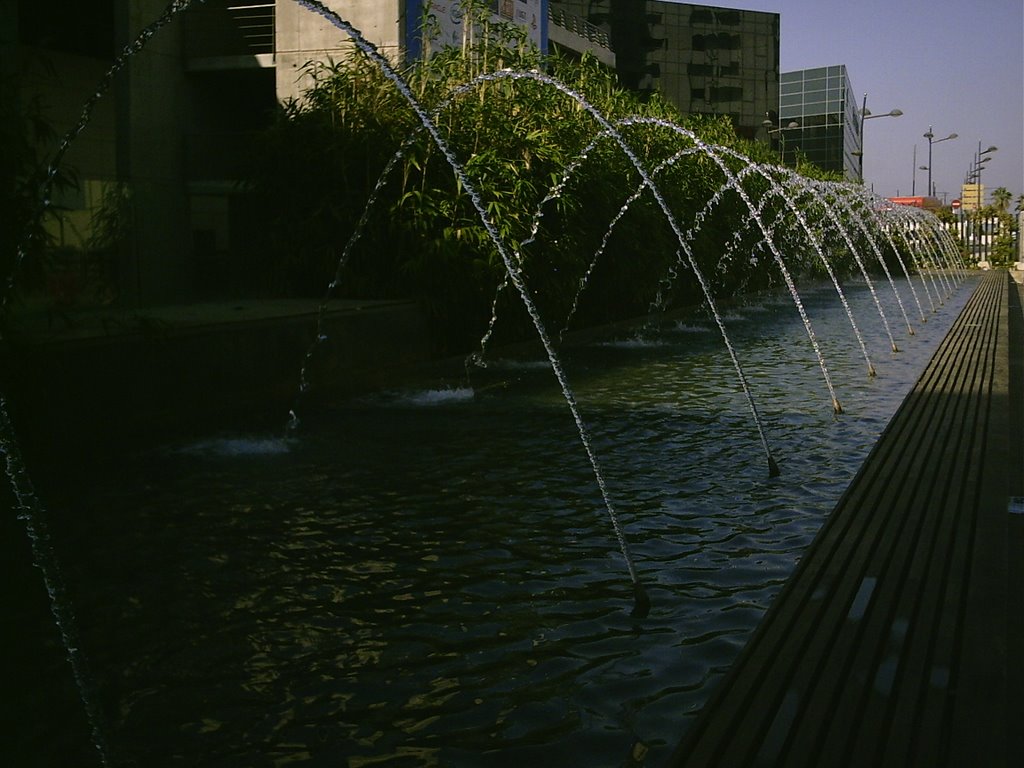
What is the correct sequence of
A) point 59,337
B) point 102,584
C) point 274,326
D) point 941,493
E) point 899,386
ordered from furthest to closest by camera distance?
point 899,386
point 274,326
point 59,337
point 941,493
point 102,584

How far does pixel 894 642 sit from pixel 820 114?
386ft

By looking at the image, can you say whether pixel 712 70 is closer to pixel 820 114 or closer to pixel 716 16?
pixel 716 16

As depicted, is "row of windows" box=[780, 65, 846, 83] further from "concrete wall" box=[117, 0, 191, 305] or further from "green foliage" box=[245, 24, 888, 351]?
"green foliage" box=[245, 24, 888, 351]

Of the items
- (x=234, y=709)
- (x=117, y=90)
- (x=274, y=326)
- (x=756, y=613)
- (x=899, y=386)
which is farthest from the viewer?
(x=117, y=90)

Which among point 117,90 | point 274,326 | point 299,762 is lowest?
point 299,762

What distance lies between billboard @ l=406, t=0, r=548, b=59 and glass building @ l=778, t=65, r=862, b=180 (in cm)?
8238

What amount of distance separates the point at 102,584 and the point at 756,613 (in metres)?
2.61

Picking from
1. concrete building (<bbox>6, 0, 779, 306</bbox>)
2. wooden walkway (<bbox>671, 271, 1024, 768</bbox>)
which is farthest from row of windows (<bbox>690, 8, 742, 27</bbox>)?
wooden walkway (<bbox>671, 271, 1024, 768</bbox>)

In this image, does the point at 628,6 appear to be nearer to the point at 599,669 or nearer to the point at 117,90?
the point at 117,90

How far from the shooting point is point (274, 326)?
937 centimetres

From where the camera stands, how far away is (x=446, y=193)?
12.1 metres

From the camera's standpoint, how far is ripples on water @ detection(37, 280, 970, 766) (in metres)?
3.44

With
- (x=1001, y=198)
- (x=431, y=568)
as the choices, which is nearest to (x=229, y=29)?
(x=431, y=568)

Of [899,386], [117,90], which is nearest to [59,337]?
[899,386]
